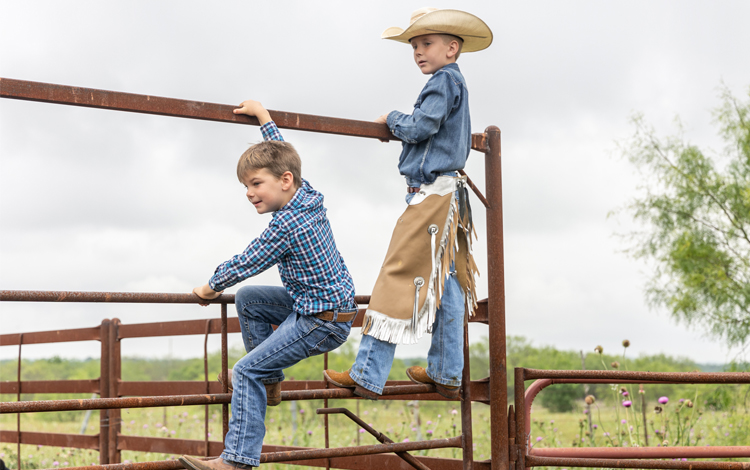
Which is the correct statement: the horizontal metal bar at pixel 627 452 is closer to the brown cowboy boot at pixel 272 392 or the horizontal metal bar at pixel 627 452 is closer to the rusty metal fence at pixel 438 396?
the rusty metal fence at pixel 438 396

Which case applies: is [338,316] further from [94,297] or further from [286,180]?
[94,297]

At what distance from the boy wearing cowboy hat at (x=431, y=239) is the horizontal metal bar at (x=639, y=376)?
1.38 ft

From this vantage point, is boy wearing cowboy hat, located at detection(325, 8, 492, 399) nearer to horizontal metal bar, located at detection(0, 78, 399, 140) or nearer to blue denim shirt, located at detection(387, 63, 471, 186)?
blue denim shirt, located at detection(387, 63, 471, 186)

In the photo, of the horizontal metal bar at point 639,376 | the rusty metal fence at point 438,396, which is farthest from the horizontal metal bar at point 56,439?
the horizontal metal bar at point 639,376

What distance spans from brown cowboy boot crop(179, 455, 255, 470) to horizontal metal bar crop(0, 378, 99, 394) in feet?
10.6

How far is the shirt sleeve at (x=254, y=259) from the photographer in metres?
2.37

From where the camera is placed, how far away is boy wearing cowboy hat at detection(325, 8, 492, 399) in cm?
260

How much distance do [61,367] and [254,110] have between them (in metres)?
16.5

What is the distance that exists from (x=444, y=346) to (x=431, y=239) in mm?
412

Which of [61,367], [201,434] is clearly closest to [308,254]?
[201,434]

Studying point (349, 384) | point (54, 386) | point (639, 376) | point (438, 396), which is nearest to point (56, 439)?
point (54, 386)

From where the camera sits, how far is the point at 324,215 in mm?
2578

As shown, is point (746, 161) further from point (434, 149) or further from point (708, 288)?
point (434, 149)

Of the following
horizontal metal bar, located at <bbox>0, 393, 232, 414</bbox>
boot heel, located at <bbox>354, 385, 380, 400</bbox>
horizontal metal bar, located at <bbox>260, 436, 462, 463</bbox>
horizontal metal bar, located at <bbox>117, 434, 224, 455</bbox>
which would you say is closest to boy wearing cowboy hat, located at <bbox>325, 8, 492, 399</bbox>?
boot heel, located at <bbox>354, 385, 380, 400</bbox>
